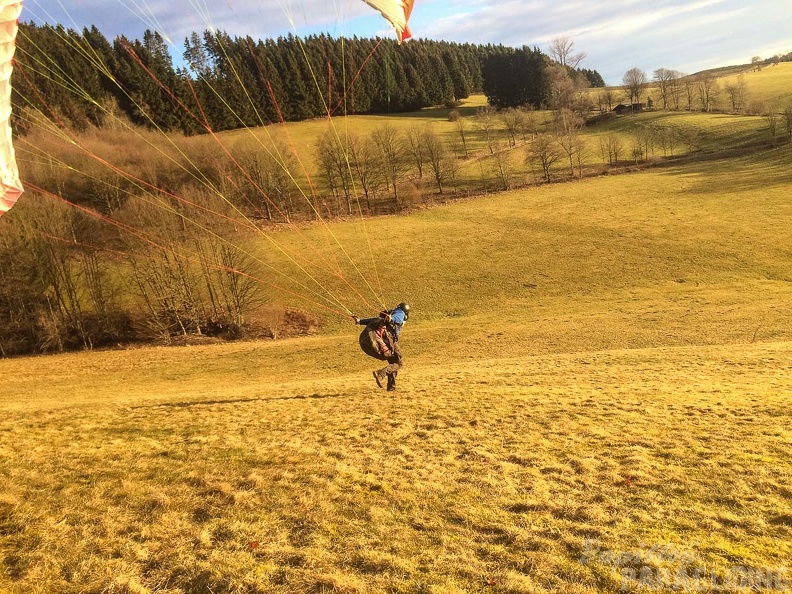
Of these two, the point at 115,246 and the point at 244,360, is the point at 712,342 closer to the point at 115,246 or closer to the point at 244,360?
the point at 244,360

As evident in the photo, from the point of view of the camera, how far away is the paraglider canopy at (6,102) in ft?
19.0

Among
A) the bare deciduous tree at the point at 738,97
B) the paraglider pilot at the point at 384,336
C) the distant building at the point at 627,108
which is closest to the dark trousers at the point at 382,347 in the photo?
the paraglider pilot at the point at 384,336

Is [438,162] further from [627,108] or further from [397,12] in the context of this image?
[627,108]

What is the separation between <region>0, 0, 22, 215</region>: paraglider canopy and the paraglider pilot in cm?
758

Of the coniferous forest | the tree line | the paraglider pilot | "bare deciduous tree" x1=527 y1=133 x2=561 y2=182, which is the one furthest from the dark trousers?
"bare deciduous tree" x1=527 y1=133 x2=561 y2=182

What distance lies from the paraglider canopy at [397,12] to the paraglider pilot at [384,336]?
6.87 metres

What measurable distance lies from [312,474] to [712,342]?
22.8 metres

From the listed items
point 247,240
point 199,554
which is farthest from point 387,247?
point 199,554

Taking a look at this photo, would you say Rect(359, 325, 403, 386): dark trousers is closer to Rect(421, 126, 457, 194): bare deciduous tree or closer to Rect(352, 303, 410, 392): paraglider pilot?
Rect(352, 303, 410, 392): paraglider pilot

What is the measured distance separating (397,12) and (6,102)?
7.31 metres

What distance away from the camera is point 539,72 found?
4823 inches

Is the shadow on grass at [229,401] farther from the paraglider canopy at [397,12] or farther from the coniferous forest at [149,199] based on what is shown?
the paraglider canopy at [397,12]

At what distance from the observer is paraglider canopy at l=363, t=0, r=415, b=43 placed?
930 centimetres

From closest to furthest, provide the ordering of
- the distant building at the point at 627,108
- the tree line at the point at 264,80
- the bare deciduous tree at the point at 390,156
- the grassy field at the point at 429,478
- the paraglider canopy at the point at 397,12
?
the grassy field at the point at 429,478 → the paraglider canopy at the point at 397,12 → the tree line at the point at 264,80 → the bare deciduous tree at the point at 390,156 → the distant building at the point at 627,108
